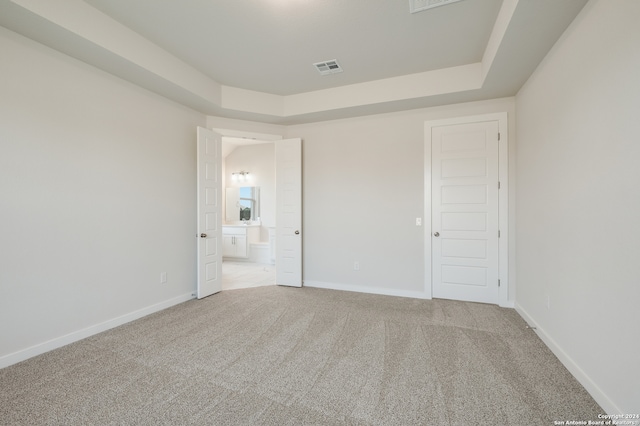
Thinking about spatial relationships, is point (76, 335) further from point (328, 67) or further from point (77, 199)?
point (328, 67)

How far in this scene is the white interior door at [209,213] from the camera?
384 cm

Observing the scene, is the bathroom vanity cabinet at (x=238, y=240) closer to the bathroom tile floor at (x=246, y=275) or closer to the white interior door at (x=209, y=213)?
A: the bathroom tile floor at (x=246, y=275)

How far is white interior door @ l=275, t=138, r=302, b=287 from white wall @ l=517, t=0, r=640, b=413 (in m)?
3.05

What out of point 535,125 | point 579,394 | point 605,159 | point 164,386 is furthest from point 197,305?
point 535,125

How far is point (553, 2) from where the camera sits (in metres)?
1.91

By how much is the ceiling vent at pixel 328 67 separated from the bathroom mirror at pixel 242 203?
160 inches

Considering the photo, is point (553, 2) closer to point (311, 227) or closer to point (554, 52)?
point (554, 52)

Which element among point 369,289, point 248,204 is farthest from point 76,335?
point 248,204

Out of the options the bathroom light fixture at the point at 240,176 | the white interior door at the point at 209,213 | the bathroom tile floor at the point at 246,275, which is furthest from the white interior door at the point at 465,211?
the bathroom light fixture at the point at 240,176

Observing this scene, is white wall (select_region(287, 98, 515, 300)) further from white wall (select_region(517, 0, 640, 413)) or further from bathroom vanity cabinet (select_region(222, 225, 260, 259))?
bathroom vanity cabinet (select_region(222, 225, 260, 259))

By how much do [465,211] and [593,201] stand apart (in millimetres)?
1870

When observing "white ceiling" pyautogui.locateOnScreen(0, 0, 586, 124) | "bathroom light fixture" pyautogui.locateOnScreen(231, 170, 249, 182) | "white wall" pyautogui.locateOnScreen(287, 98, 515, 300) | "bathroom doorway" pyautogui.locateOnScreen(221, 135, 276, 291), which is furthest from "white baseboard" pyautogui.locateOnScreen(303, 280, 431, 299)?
"bathroom light fixture" pyautogui.locateOnScreen(231, 170, 249, 182)

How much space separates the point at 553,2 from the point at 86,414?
13.2ft

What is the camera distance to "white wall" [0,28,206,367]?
2221mm
